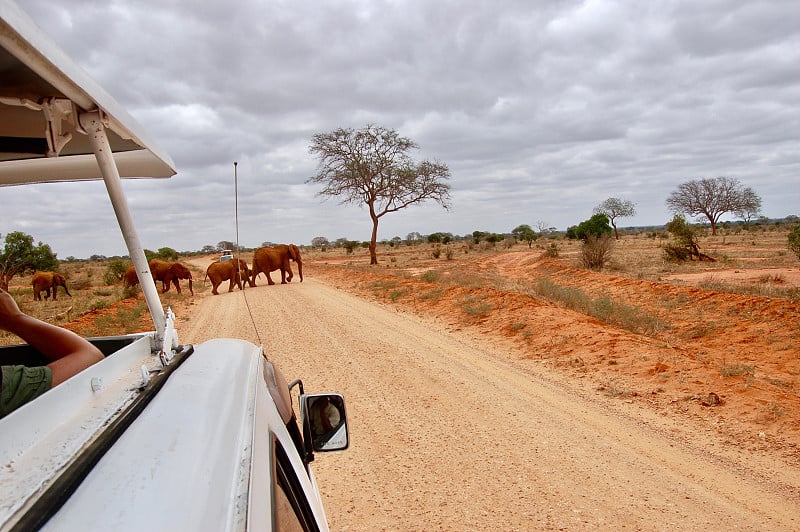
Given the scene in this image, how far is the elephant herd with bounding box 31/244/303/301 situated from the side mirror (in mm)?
14175

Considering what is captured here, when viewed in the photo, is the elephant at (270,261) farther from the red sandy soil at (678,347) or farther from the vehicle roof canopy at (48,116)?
the vehicle roof canopy at (48,116)

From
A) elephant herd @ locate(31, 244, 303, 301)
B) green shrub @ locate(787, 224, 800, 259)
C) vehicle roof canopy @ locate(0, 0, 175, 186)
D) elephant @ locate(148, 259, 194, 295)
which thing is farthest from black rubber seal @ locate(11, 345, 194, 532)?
green shrub @ locate(787, 224, 800, 259)

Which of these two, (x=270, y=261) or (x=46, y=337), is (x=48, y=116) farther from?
(x=270, y=261)

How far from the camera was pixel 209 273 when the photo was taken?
64.8ft

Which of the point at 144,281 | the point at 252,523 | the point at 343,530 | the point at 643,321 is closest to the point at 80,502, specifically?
the point at 252,523

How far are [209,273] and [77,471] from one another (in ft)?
64.4

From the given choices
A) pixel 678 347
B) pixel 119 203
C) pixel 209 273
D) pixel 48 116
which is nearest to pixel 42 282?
pixel 209 273

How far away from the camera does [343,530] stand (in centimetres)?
360

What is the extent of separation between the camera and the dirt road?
3.69 meters

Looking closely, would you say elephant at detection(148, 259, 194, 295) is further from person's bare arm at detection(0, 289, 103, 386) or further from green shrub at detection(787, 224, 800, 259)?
green shrub at detection(787, 224, 800, 259)

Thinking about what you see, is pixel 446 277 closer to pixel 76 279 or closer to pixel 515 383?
pixel 515 383

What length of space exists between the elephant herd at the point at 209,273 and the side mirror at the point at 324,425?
46.5 ft

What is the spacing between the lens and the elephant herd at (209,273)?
1823 cm

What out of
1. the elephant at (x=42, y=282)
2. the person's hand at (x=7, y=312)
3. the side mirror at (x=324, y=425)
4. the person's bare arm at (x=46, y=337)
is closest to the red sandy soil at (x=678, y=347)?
the side mirror at (x=324, y=425)
